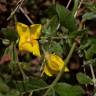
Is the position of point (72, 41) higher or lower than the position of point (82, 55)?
higher

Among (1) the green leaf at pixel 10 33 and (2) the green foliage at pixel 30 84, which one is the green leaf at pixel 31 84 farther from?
(1) the green leaf at pixel 10 33

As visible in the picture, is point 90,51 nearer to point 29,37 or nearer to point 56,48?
point 56,48

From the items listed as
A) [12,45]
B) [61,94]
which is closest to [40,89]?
[61,94]

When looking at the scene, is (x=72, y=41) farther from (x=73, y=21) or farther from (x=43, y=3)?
(x=43, y=3)

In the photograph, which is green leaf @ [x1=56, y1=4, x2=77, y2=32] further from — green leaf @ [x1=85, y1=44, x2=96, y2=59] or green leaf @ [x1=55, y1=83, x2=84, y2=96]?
green leaf @ [x1=55, y1=83, x2=84, y2=96]

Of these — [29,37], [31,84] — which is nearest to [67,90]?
[31,84]

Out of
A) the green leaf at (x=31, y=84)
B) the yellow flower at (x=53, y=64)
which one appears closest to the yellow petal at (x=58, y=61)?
the yellow flower at (x=53, y=64)
